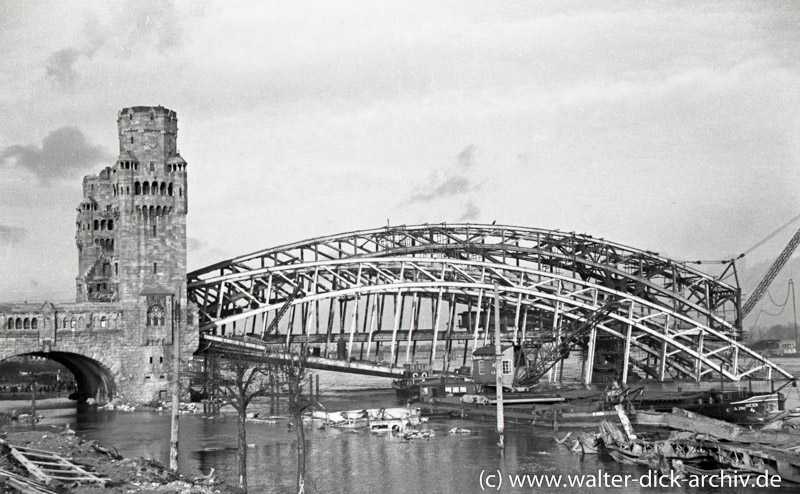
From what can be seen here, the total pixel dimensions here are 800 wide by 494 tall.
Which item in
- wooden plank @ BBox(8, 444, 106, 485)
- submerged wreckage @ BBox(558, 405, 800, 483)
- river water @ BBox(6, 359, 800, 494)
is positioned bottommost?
river water @ BBox(6, 359, 800, 494)

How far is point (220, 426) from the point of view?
78625 millimetres

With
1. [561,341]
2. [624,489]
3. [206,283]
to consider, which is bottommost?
[624,489]

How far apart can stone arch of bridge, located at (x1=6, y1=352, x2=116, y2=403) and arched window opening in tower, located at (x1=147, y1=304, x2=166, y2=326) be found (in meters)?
6.05

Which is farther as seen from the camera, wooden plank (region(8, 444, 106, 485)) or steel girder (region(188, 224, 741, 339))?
steel girder (region(188, 224, 741, 339))

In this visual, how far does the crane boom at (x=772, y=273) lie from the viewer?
13375cm

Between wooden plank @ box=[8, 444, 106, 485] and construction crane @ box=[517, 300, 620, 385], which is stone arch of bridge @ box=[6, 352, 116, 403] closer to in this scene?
construction crane @ box=[517, 300, 620, 385]

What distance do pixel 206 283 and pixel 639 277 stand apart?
5324 centimetres

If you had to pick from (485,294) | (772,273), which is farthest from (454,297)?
(772,273)

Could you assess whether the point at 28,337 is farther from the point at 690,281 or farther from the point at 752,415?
the point at 690,281

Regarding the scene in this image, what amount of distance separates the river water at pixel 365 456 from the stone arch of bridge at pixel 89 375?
39.9ft

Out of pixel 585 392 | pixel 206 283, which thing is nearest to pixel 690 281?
pixel 585 392

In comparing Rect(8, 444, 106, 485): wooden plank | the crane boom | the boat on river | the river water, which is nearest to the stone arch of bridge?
the river water

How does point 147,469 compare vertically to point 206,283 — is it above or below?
below

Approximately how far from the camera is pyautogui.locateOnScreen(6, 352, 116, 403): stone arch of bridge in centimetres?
9531
